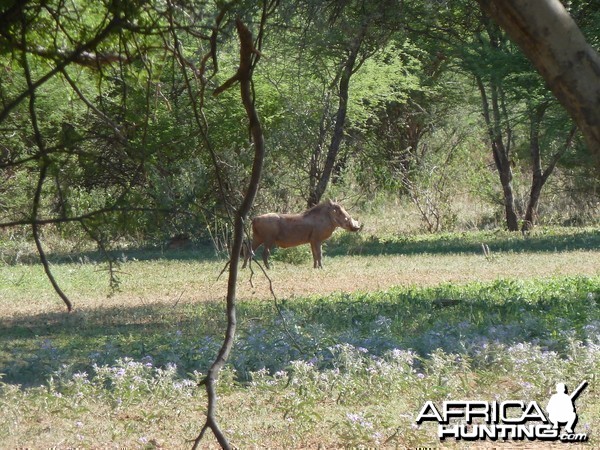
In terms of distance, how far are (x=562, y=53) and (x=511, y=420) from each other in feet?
10.3

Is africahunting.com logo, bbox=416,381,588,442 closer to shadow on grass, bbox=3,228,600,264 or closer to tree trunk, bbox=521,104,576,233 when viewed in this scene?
shadow on grass, bbox=3,228,600,264

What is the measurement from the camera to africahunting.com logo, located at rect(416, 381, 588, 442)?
481cm

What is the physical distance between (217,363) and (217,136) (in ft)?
55.7

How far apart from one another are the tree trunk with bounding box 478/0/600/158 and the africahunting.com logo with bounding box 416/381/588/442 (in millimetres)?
2777

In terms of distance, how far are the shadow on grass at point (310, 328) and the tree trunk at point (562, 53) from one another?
11.9 feet

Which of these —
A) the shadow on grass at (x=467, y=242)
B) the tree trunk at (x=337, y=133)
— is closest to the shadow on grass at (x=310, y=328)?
the shadow on grass at (x=467, y=242)

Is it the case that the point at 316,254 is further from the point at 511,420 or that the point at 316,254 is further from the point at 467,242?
the point at 511,420

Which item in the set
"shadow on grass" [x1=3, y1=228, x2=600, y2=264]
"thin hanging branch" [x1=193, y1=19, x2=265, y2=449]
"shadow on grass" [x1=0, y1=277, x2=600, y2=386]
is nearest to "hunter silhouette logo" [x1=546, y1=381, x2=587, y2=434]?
"shadow on grass" [x1=0, y1=277, x2=600, y2=386]

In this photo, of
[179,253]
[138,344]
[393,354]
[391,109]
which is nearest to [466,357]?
[393,354]

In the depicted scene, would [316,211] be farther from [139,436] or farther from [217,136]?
[139,436]

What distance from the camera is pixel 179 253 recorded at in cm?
1911

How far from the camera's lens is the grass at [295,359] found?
5082 millimetres

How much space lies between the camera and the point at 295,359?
256 inches

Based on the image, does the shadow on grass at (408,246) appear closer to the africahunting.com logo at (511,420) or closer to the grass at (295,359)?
the grass at (295,359)
